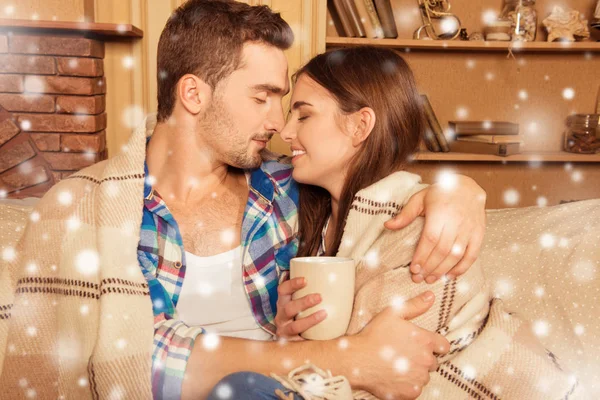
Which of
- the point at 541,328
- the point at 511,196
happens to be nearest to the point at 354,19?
the point at 511,196

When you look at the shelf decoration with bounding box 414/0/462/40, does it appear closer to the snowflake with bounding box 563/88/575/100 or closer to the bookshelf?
the bookshelf

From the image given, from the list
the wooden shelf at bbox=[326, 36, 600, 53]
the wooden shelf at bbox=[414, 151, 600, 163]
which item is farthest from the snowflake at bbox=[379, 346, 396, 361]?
the wooden shelf at bbox=[326, 36, 600, 53]

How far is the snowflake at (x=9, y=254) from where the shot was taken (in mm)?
1262

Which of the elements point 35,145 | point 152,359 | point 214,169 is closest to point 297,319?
point 152,359

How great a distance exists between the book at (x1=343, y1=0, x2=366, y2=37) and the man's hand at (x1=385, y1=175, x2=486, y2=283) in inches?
55.6

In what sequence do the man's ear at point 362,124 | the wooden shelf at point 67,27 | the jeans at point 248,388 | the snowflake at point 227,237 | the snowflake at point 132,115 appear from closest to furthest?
the jeans at point 248,388, the man's ear at point 362,124, the snowflake at point 227,237, the wooden shelf at point 67,27, the snowflake at point 132,115

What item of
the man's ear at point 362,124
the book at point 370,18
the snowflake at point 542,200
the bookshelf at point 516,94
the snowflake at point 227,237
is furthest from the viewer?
the snowflake at point 542,200

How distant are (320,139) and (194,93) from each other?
0.38 metres

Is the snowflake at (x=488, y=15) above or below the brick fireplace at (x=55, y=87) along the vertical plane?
above

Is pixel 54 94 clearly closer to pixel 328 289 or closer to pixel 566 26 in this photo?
pixel 328 289

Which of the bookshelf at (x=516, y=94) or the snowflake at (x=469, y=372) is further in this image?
the bookshelf at (x=516, y=94)

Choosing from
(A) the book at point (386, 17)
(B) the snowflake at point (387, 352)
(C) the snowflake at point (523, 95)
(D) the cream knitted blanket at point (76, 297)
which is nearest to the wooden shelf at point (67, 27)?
(A) the book at point (386, 17)

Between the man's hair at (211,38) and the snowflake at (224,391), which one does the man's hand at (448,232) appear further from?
the man's hair at (211,38)

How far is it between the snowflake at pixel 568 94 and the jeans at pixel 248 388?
7.69ft
